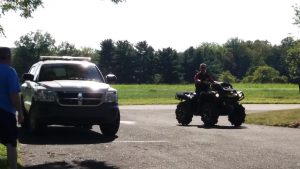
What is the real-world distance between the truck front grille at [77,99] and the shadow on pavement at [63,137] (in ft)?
2.70

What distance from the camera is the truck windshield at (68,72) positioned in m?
12.7

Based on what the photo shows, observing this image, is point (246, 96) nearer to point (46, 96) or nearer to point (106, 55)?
point (46, 96)

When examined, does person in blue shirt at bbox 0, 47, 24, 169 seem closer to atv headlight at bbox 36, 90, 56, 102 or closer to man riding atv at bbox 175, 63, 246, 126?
atv headlight at bbox 36, 90, 56, 102

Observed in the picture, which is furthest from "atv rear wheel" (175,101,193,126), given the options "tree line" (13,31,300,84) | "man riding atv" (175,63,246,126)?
"tree line" (13,31,300,84)

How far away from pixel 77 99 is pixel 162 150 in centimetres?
267

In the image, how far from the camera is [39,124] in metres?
11.4

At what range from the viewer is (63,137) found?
12.0m

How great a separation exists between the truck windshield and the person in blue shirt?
6.06m

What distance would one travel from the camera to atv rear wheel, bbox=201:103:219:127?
15.5 meters

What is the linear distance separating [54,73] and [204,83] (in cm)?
526

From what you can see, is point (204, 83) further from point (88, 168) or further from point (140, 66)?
point (140, 66)

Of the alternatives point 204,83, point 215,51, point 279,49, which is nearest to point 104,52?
point 215,51

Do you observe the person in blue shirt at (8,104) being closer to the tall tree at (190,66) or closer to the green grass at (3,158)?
the green grass at (3,158)

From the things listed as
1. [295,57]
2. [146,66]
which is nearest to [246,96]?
[295,57]
